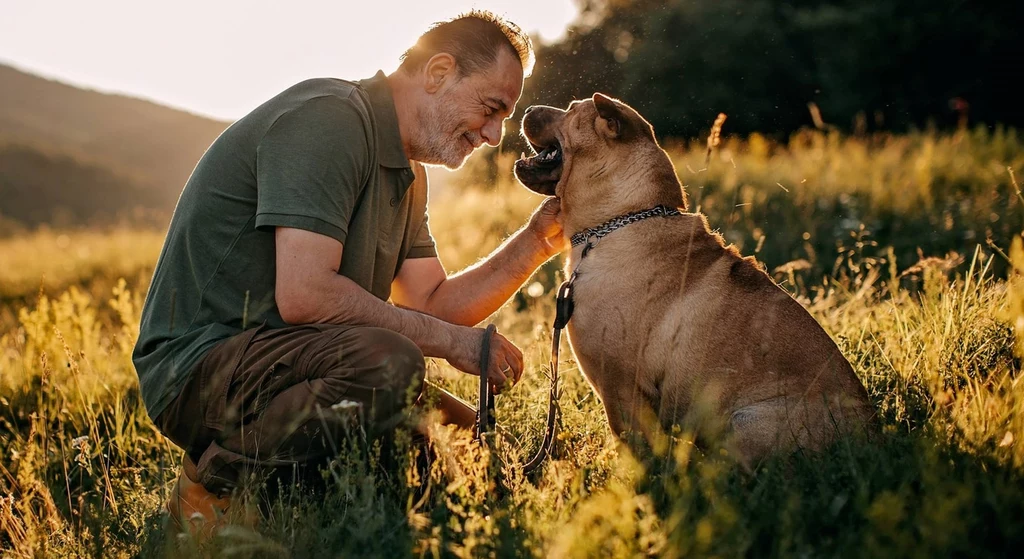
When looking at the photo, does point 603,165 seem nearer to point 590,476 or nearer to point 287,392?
point 590,476

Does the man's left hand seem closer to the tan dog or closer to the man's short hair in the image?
the tan dog

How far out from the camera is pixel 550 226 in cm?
389

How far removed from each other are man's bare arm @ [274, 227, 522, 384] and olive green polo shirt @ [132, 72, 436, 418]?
0.05m

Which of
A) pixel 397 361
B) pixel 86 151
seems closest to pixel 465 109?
pixel 397 361

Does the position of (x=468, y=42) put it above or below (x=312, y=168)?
above

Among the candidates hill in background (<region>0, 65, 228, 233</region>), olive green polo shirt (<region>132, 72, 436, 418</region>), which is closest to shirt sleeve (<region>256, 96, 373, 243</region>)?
olive green polo shirt (<region>132, 72, 436, 418</region>)

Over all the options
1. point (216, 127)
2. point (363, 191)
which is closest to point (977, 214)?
point (363, 191)

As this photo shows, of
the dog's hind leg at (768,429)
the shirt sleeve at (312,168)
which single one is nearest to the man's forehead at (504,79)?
the shirt sleeve at (312,168)

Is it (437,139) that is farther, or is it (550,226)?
(550,226)

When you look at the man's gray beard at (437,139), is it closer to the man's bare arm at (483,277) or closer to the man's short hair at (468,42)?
the man's short hair at (468,42)

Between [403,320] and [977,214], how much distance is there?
21.6 ft

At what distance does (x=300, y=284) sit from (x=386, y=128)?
0.85 m

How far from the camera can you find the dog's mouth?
12.4 ft

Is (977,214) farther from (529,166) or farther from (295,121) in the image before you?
(295,121)
